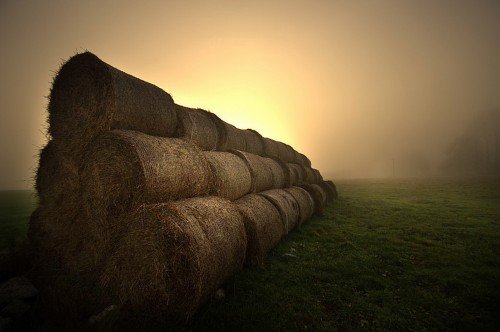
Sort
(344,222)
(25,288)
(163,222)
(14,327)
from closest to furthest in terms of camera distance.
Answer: (14,327) → (163,222) → (25,288) → (344,222)

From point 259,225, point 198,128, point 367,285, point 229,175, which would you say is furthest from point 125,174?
point 367,285

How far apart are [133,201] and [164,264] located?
49.7 inches

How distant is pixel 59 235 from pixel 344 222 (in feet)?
36.4

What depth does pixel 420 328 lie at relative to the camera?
4.29m

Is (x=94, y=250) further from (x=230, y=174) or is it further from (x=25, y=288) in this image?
(x=230, y=174)

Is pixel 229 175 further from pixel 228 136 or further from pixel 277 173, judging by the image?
pixel 277 173

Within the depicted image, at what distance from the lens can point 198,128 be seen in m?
7.68

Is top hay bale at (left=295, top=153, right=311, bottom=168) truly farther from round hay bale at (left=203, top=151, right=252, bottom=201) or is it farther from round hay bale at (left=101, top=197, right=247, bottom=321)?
round hay bale at (left=101, top=197, right=247, bottom=321)

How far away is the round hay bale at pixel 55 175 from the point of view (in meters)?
5.33

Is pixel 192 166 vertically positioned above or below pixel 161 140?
below

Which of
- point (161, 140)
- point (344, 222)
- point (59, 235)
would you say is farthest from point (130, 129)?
point (344, 222)

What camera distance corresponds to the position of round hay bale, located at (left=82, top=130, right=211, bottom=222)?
457cm

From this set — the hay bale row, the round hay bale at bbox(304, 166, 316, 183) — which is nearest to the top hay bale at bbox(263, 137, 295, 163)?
the round hay bale at bbox(304, 166, 316, 183)

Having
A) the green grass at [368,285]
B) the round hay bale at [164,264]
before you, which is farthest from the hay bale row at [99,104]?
the green grass at [368,285]
